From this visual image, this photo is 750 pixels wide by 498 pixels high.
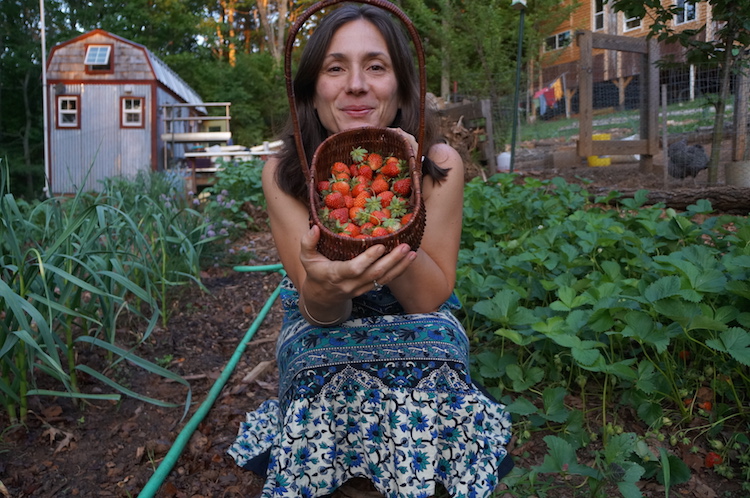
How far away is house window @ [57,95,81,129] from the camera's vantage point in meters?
11.4

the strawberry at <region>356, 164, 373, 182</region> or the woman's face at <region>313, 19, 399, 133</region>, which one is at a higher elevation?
the woman's face at <region>313, 19, 399, 133</region>

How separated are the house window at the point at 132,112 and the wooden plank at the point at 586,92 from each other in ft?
28.8

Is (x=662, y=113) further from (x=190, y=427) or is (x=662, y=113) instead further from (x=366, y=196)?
(x=190, y=427)

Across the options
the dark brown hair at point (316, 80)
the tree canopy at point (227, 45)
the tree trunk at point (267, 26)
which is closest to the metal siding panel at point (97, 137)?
the tree canopy at point (227, 45)

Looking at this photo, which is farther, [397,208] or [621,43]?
[621,43]

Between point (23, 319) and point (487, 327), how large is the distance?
4.89ft

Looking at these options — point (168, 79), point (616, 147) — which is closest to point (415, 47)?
point (616, 147)

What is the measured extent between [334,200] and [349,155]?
7.6 inches

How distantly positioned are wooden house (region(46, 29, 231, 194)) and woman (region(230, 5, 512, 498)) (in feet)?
33.3

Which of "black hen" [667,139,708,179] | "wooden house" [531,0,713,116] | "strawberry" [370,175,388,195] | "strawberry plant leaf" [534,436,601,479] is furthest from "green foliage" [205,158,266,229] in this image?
"wooden house" [531,0,713,116]

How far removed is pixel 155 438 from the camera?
1.74 metres

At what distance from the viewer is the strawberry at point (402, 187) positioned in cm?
124

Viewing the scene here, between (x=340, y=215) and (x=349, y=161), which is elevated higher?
(x=349, y=161)

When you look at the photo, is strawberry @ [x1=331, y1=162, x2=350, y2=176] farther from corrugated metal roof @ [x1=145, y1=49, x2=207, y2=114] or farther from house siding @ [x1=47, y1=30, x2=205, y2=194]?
corrugated metal roof @ [x1=145, y1=49, x2=207, y2=114]
